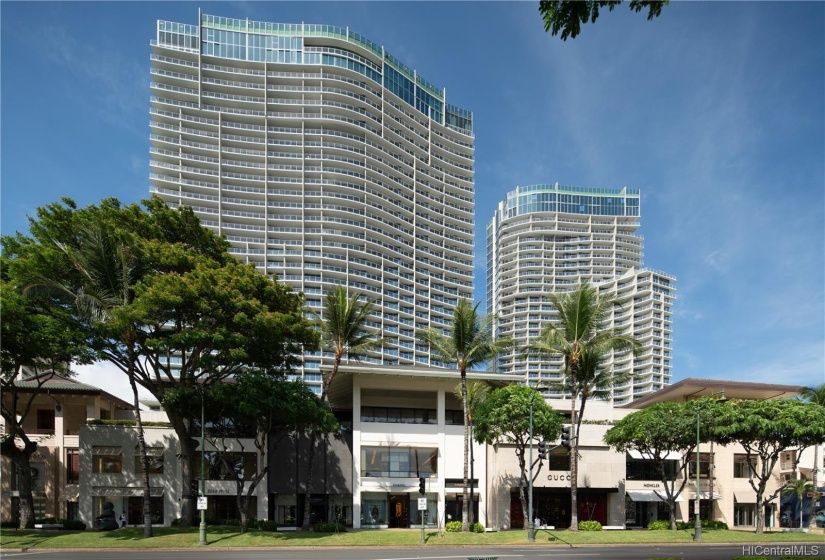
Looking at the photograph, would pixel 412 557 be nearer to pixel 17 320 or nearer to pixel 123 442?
pixel 17 320

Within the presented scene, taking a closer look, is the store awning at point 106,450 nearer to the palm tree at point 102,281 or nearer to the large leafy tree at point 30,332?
the large leafy tree at point 30,332

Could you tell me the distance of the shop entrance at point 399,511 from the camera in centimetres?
4816

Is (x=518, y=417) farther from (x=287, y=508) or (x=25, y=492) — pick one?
(x=25, y=492)

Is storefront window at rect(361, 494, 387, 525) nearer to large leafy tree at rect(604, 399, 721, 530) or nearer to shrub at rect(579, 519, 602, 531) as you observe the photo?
shrub at rect(579, 519, 602, 531)

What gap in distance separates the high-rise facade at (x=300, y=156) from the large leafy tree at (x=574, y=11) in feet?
343

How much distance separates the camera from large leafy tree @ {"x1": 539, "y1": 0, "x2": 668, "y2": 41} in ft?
34.0

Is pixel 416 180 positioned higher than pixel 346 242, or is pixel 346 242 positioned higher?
pixel 416 180

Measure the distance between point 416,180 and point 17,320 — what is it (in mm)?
112581

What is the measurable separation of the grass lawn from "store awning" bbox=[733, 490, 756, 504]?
1383cm

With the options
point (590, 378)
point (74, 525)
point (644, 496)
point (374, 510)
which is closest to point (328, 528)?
point (374, 510)

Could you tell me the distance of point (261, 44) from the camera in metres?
125

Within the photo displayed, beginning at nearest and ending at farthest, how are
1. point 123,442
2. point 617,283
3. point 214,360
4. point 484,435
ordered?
point 214,360 < point 484,435 < point 123,442 < point 617,283

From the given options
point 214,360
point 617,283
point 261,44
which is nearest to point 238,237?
point 261,44

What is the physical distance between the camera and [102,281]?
115ft
